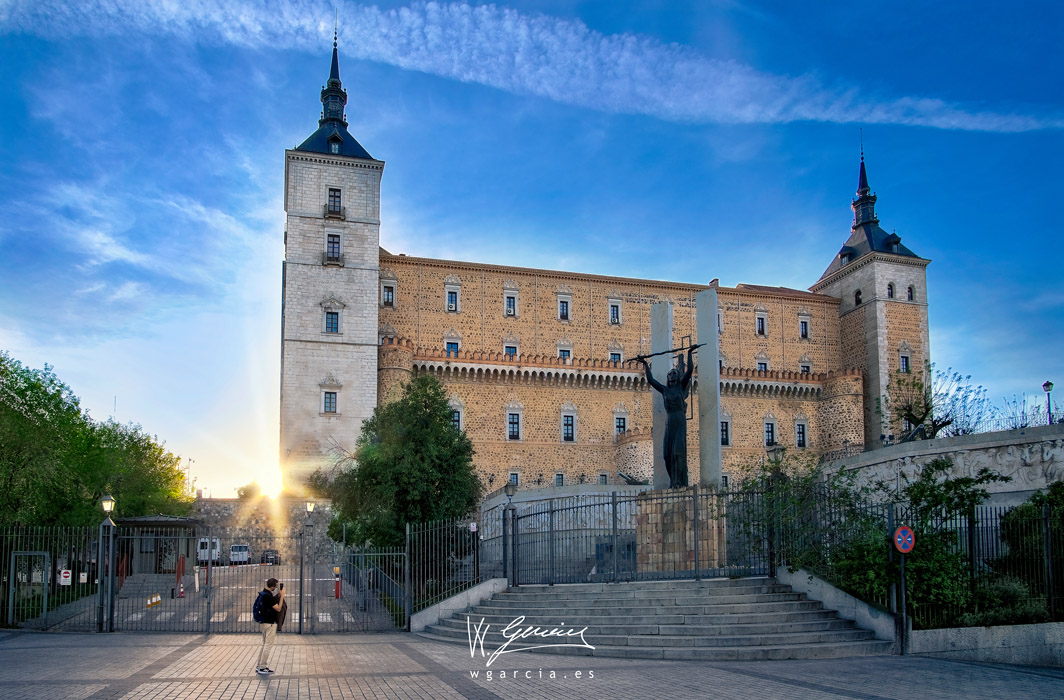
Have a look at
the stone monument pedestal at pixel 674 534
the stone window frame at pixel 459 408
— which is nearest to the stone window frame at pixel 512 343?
the stone window frame at pixel 459 408

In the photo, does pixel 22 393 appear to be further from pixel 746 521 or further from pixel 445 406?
pixel 746 521

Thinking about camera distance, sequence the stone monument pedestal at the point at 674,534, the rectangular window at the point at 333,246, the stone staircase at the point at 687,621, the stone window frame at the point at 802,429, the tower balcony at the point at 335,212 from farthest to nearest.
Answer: the stone window frame at the point at 802,429 → the tower balcony at the point at 335,212 → the rectangular window at the point at 333,246 → the stone monument pedestal at the point at 674,534 → the stone staircase at the point at 687,621

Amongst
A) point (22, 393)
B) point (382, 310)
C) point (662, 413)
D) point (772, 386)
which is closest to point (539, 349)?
point (382, 310)

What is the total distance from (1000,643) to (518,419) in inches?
1364

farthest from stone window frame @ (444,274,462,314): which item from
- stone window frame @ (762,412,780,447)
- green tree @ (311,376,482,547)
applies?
green tree @ (311,376,482,547)

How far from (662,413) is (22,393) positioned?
2270 centimetres

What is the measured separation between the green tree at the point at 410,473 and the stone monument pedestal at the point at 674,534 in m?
9.49

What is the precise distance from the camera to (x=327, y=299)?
42406 mm

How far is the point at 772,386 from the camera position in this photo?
50.6 metres

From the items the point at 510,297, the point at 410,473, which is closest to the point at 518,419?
the point at 510,297

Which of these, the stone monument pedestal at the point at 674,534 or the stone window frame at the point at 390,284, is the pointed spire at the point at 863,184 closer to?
the stone window frame at the point at 390,284

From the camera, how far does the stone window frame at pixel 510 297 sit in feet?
161

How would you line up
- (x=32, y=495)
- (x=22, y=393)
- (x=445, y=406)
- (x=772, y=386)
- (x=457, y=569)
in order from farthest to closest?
(x=772, y=386), (x=22, y=393), (x=445, y=406), (x=32, y=495), (x=457, y=569)

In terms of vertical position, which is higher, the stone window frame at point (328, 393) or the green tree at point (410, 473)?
the stone window frame at point (328, 393)
